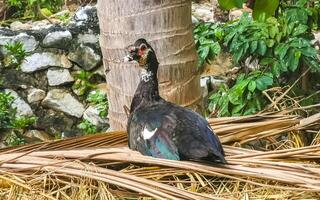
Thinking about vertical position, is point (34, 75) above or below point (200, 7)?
below

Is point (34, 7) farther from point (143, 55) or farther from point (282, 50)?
point (143, 55)

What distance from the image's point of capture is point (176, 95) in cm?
226

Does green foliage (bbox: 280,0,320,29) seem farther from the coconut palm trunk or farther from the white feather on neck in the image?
the white feather on neck

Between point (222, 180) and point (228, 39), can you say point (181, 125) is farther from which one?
point (228, 39)

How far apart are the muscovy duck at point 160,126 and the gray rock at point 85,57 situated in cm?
206

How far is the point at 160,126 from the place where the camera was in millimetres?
1946

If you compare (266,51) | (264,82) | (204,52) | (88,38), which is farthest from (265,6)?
(88,38)

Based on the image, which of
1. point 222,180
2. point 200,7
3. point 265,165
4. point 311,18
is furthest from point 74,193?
point 200,7

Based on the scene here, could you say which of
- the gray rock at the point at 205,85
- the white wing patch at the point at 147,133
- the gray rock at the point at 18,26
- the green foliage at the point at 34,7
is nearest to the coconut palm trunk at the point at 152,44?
the white wing patch at the point at 147,133

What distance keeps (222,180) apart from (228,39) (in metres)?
1.51

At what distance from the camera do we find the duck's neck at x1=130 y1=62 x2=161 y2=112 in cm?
215

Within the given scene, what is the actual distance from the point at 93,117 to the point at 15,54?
587 mm

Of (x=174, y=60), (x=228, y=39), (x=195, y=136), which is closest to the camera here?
(x=195, y=136)

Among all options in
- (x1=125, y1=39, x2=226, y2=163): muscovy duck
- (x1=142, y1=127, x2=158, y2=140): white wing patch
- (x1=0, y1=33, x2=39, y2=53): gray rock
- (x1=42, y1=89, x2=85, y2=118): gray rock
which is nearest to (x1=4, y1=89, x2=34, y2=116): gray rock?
(x1=42, y1=89, x2=85, y2=118): gray rock
